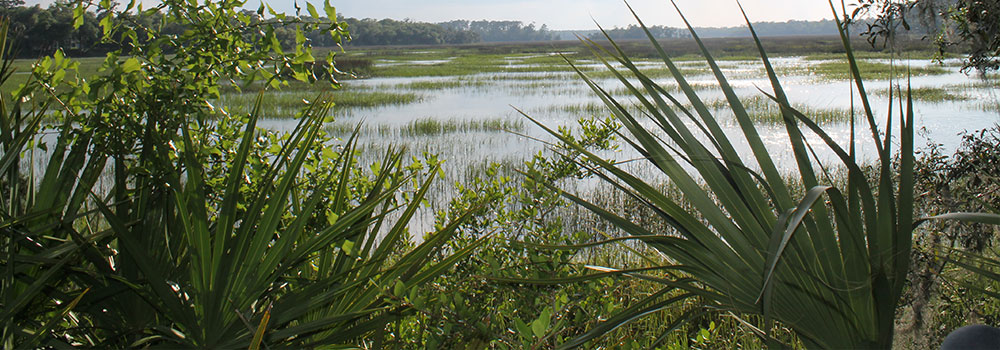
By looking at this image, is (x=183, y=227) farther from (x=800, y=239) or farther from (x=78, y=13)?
(x=800, y=239)

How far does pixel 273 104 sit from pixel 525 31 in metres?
144

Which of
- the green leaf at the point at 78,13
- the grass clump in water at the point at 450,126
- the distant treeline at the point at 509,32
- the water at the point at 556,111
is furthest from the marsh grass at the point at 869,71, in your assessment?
the distant treeline at the point at 509,32

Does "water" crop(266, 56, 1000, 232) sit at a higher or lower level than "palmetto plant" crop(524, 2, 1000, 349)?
lower

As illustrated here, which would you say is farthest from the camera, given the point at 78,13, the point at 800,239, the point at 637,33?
the point at 637,33

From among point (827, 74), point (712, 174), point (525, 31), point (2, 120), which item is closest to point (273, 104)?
point (2, 120)

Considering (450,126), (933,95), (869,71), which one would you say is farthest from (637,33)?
(450,126)

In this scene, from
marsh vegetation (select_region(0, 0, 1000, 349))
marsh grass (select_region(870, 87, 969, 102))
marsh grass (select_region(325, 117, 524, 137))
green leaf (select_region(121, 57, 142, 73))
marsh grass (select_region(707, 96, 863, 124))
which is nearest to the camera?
marsh vegetation (select_region(0, 0, 1000, 349))

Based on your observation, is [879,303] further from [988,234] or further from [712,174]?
[988,234]

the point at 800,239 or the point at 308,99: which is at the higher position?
the point at 800,239

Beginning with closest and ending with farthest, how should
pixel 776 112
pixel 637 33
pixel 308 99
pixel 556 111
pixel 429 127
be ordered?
pixel 429 127 → pixel 776 112 → pixel 556 111 → pixel 308 99 → pixel 637 33

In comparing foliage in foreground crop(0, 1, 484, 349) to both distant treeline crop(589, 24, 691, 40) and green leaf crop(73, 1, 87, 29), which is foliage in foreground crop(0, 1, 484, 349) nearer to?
green leaf crop(73, 1, 87, 29)

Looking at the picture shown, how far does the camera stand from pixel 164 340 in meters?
1.96

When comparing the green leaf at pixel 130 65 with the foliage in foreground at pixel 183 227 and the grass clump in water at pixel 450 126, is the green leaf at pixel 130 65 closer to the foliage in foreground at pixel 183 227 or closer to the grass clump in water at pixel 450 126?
the foliage in foreground at pixel 183 227

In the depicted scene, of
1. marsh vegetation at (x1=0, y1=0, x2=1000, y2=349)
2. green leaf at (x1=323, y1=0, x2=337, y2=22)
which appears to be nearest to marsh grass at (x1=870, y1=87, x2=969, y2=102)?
marsh vegetation at (x1=0, y1=0, x2=1000, y2=349)
